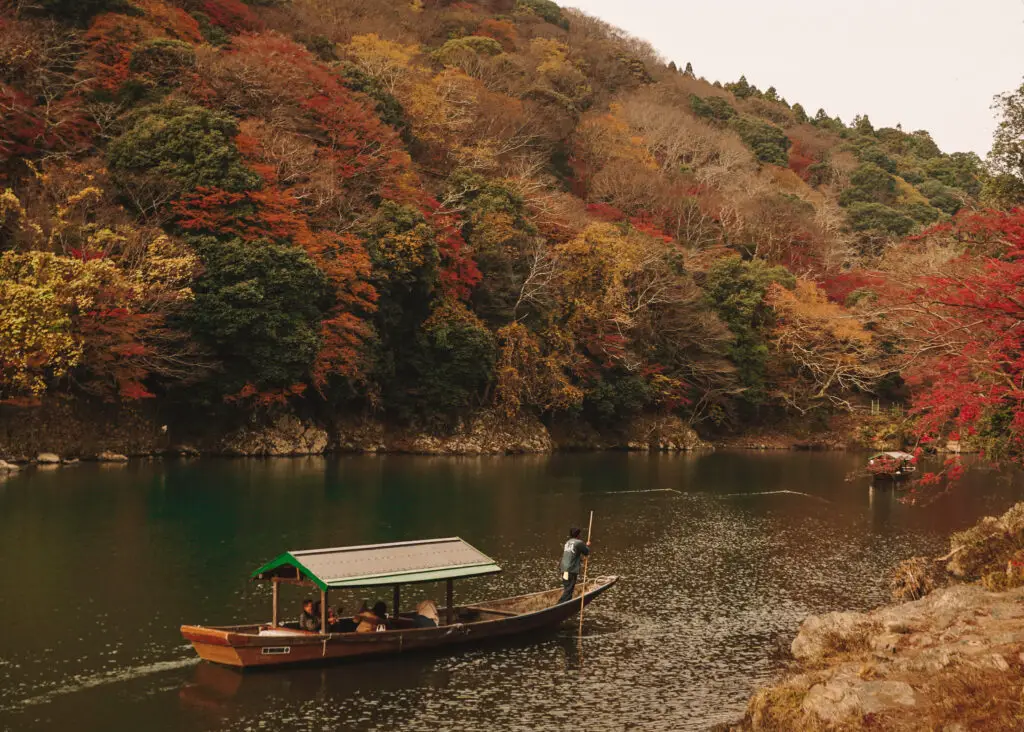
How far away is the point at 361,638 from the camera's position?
723 inches

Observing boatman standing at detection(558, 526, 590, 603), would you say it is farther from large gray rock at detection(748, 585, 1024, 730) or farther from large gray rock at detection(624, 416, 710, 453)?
large gray rock at detection(624, 416, 710, 453)

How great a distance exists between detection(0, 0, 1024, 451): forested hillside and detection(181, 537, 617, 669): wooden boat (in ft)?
33.3

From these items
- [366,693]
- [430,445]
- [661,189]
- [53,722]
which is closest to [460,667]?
[366,693]

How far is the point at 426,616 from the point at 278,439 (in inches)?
1235

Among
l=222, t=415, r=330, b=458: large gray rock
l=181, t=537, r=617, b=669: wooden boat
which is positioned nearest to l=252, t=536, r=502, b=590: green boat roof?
l=181, t=537, r=617, b=669: wooden boat

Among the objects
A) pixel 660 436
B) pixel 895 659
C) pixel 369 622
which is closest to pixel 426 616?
pixel 369 622

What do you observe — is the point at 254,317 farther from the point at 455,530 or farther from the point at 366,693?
the point at 366,693

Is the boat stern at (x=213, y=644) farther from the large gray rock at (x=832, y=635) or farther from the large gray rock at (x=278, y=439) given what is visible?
the large gray rock at (x=278, y=439)

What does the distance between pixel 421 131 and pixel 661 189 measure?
24.6 m

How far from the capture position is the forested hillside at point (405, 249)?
37.2 meters

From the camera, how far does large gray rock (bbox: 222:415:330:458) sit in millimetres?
48219

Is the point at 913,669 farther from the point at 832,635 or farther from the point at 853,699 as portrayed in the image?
the point at 832,635

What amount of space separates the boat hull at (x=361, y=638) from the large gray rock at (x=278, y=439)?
2998 centimetres

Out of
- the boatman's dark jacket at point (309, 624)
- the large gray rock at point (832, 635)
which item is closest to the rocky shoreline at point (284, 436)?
the boatman's dark jacket at point (309, 624)
